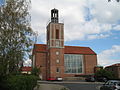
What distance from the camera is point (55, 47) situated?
61.2 meters

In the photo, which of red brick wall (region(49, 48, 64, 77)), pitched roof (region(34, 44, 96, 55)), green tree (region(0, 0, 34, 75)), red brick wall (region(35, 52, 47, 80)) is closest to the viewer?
green tree (region(0, 0, 34, 75))

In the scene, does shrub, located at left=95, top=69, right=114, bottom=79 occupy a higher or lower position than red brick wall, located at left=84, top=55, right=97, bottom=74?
lower

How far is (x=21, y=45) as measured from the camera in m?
18.1

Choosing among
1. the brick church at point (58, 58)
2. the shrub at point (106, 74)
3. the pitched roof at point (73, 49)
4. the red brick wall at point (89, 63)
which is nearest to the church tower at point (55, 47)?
the brick church at point (58, 58)

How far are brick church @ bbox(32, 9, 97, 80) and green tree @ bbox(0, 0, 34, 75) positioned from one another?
40.7 m

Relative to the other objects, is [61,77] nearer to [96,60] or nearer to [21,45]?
[96,60]

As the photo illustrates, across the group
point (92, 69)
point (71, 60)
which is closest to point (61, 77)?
point (71, 60)

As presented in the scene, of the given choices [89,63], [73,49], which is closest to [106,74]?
[89,63]

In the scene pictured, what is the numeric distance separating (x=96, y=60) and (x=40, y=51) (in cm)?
2133

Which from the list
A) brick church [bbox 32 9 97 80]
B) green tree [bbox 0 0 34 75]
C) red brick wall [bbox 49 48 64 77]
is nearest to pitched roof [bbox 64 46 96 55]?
brick church [bbox 32 9 97 80]

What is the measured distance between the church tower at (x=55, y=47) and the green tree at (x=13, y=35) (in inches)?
1623

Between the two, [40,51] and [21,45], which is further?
[40,51]

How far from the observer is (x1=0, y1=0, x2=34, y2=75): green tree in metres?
16.9

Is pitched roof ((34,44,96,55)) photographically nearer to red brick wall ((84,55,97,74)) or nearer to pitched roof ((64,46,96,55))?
pitched roof ((64,46,96,55))
